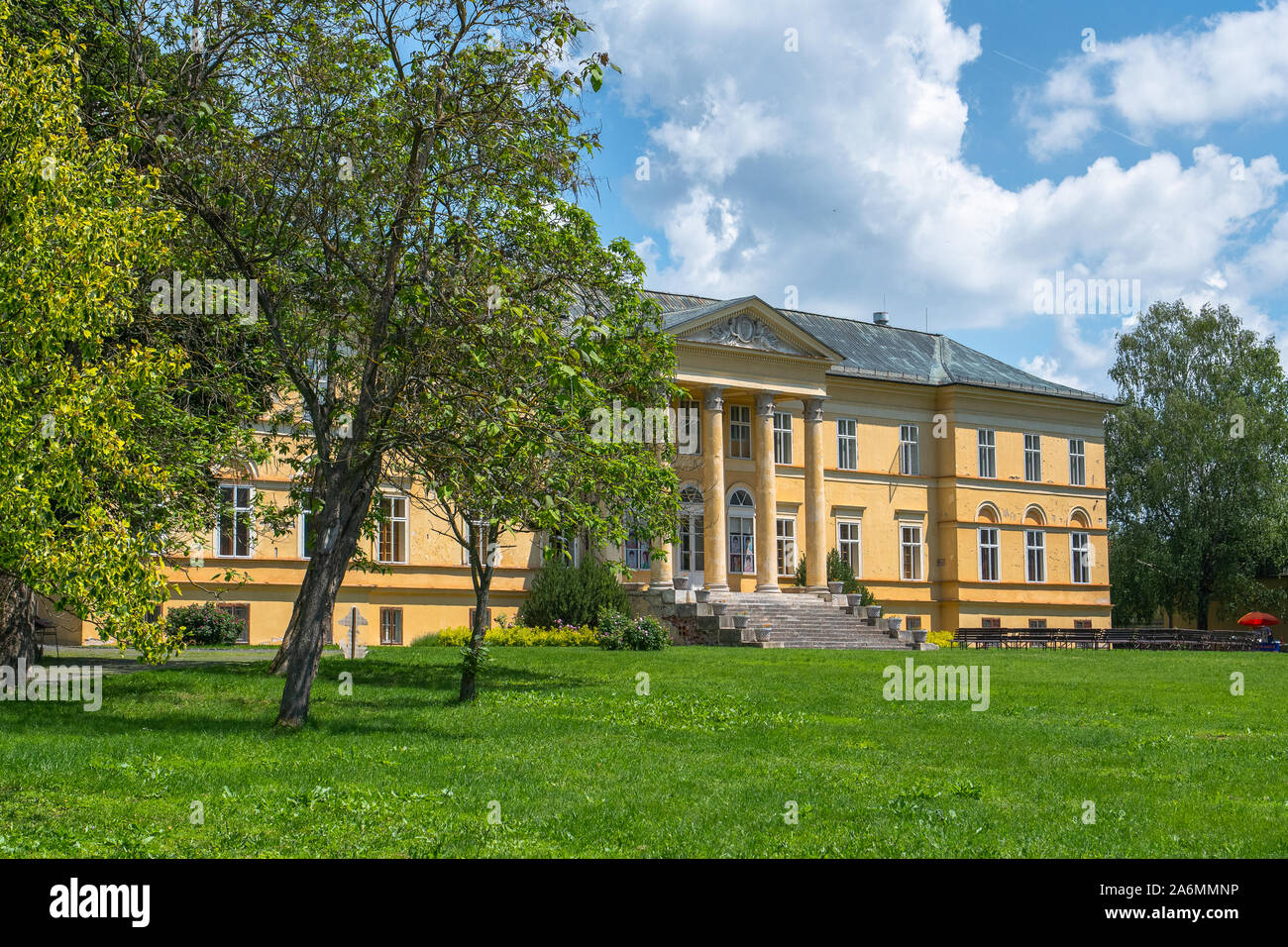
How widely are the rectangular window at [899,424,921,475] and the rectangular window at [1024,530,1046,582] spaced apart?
5619mm

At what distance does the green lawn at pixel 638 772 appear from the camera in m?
9.08

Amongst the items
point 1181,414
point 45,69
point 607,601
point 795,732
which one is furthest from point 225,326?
point 1181,414

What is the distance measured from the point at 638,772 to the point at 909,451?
38453mm

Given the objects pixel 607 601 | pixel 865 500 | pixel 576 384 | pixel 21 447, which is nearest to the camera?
pixel 21 447

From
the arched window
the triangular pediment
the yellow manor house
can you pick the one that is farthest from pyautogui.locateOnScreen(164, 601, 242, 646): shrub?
the arched window

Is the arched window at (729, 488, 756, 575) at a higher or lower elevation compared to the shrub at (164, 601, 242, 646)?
higher

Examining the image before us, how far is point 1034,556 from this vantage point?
5072 centimetres

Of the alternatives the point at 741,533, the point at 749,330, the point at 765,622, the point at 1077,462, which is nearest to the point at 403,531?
the point at 765,622

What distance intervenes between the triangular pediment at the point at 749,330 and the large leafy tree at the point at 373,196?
23660 mm

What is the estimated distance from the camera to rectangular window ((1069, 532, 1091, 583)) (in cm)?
5175

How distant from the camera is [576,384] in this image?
12.7 meters

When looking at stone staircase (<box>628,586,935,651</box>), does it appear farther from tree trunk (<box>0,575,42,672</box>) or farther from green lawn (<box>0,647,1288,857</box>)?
tree trunk (<box>0,575,42,672</box>)
